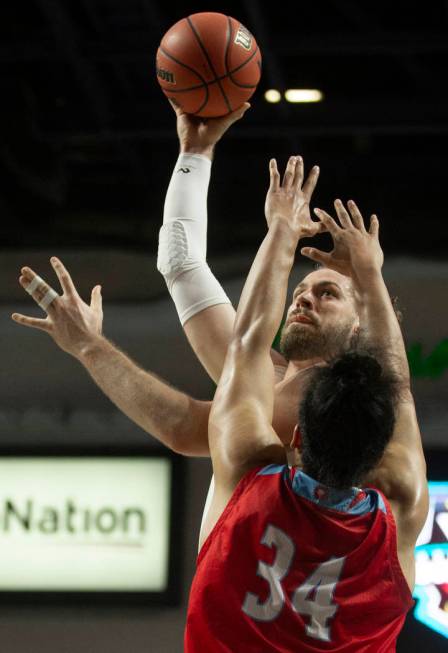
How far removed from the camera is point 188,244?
3.10 meters

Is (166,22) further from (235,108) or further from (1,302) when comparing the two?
(235,108)

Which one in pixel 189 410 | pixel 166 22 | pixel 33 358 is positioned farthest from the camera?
pixel 33 358

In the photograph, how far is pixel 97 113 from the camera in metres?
7.39

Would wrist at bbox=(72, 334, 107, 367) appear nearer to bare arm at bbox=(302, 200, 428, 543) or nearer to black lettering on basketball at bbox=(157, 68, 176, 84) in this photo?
bare arm at bbox=(302, 200, 428, 543)

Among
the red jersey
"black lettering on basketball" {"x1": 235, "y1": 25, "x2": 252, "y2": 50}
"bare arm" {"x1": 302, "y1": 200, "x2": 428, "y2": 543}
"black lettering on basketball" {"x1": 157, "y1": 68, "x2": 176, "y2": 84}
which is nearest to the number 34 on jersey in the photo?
the red jersey

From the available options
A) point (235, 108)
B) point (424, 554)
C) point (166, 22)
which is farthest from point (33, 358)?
point (235, 108)

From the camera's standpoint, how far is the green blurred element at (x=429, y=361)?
6598mm

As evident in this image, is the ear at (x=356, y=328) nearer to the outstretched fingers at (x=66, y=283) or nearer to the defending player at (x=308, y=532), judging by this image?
the defending player at (x=308, y=532)

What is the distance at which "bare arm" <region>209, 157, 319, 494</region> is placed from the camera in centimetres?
225

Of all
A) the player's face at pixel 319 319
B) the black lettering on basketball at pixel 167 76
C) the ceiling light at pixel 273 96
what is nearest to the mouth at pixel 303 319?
the player's face at pixel 319 319

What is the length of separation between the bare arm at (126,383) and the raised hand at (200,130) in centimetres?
62

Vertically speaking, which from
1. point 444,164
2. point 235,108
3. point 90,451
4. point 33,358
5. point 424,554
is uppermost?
point 444,164

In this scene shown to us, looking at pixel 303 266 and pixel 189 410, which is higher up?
pixel 303 266

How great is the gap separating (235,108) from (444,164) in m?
4.81
